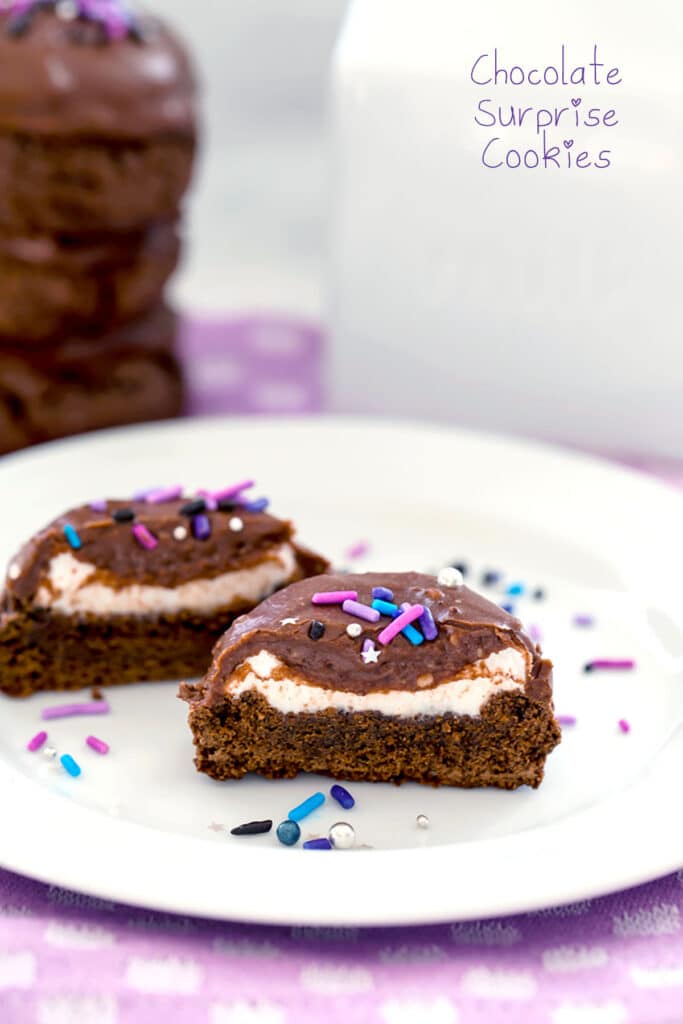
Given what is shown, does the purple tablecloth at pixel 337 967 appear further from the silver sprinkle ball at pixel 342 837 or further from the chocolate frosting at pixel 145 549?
the chocolate frosting at pixel 145 549

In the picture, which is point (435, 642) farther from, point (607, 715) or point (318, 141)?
point (318, 141)

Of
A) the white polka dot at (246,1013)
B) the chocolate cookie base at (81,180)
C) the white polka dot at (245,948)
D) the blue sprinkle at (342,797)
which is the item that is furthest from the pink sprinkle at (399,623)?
the chocolate cookie base at (81,180)

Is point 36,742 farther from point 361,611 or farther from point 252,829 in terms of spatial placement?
point 361,611

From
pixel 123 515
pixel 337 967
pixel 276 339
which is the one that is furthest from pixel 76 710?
pixel 276 339

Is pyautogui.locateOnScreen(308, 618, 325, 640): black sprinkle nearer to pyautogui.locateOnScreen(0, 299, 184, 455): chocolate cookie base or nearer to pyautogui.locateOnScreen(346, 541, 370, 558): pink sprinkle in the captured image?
pyautogui.locateOnScreen(346, 541, 370, 558): pink sprinkle

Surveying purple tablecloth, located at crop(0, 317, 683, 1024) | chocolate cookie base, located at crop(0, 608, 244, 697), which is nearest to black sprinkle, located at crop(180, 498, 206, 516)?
chocolate cookie base, located at crop(0, 608, 244, 697)
